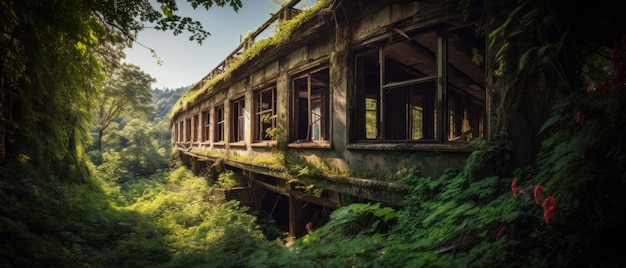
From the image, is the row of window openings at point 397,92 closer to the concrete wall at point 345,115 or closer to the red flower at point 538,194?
the concrete wall at point 345,115

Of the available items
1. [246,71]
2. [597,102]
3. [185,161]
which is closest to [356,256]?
[597,102]

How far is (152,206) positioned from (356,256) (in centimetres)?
879

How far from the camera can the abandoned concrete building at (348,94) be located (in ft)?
13.9

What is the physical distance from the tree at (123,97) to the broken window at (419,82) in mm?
25742

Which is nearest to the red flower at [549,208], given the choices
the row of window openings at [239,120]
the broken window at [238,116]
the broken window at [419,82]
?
the broken window at [419,82]

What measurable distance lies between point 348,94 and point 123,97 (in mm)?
28594

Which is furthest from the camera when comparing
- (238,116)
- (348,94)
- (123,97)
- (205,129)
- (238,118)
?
(123,97)

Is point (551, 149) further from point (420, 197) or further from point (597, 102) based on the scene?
point (420, 197)

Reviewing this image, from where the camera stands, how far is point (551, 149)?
292 cm

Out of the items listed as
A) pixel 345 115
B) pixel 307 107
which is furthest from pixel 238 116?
pixel 345 115

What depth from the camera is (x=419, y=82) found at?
432 centimetres

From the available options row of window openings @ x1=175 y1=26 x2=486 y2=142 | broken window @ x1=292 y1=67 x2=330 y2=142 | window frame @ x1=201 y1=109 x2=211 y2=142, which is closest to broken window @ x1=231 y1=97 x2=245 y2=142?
row of window openings @ x1=175 y1=26 x2=486 y2=142

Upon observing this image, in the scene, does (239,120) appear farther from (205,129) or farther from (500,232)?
(500,232)

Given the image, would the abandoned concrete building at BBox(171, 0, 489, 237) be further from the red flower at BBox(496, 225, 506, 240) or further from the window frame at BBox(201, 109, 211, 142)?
the window frame at BBox(201, 109, 211, 142)
